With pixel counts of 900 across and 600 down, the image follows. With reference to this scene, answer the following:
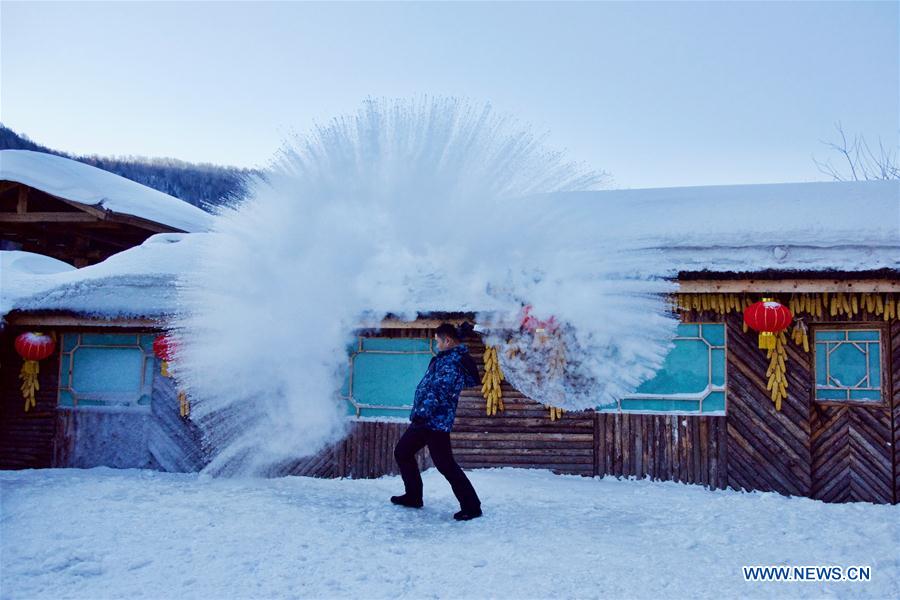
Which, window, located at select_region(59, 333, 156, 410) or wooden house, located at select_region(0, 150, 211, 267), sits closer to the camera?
window, located at select_region(59, 333, 156, 410)

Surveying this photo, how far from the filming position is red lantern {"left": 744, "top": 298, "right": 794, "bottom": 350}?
761cm

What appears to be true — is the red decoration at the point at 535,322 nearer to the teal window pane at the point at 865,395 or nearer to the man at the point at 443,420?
the man at the point at 443,420

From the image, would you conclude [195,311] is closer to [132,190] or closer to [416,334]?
[416,334]

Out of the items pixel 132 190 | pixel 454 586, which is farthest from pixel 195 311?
pixel 132 190

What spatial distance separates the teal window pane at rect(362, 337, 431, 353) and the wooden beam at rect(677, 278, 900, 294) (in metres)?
3.33

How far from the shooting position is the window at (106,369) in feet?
32.9

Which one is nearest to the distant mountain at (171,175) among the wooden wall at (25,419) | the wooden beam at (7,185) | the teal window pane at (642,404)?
the wooden beam at (7,185)

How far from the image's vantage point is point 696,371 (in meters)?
8.35

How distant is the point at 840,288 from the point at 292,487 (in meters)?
6.66

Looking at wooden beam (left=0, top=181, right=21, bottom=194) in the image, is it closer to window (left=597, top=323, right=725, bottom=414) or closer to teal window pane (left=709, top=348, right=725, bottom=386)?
window (left=597, top=323, right=725, bottom=414)

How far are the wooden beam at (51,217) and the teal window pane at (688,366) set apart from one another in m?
13.7

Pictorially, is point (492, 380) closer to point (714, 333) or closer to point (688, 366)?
point (688, 366)

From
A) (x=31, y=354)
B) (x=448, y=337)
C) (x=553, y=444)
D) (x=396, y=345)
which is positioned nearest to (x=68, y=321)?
(x=31, y=354)

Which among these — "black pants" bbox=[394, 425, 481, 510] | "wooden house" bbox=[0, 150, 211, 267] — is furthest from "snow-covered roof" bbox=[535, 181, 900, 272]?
"wooden house" bbox=[0, 150, 211, 267]
